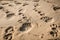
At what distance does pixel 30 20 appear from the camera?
1.75m

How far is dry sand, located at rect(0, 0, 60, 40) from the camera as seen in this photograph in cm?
152

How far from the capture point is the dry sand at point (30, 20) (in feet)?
4.98

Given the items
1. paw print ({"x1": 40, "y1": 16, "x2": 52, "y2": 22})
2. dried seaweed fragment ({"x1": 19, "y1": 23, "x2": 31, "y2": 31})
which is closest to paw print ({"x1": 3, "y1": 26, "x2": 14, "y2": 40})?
dried seaweed fragment ({"x1": 19, "y1": 23, "x2": 31, "y2": 31})

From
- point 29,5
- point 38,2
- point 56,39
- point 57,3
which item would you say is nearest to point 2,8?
point 29,5

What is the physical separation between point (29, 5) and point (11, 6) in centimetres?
31

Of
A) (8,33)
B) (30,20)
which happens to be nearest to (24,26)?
(30,20)

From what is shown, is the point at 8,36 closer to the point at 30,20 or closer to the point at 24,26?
the point at 24,26

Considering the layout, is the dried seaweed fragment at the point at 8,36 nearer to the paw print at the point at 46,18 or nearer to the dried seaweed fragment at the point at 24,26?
the dried seaweed fragment at the point at 24,26

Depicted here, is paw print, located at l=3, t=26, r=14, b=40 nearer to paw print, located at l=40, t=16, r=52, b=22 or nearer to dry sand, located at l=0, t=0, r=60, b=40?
dry sand, located at l=0, t=0, r=60, b=40

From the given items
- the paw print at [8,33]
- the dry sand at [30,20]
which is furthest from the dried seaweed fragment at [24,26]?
the paw print at [8,33]

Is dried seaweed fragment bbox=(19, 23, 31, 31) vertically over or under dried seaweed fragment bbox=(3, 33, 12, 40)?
over

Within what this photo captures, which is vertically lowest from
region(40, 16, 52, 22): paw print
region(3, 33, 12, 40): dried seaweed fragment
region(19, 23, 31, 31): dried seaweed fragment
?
region(3, 33, 12, 40): dried seaweed fragment

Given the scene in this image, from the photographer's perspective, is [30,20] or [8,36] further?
[30,20]

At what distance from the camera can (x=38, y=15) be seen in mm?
1833
